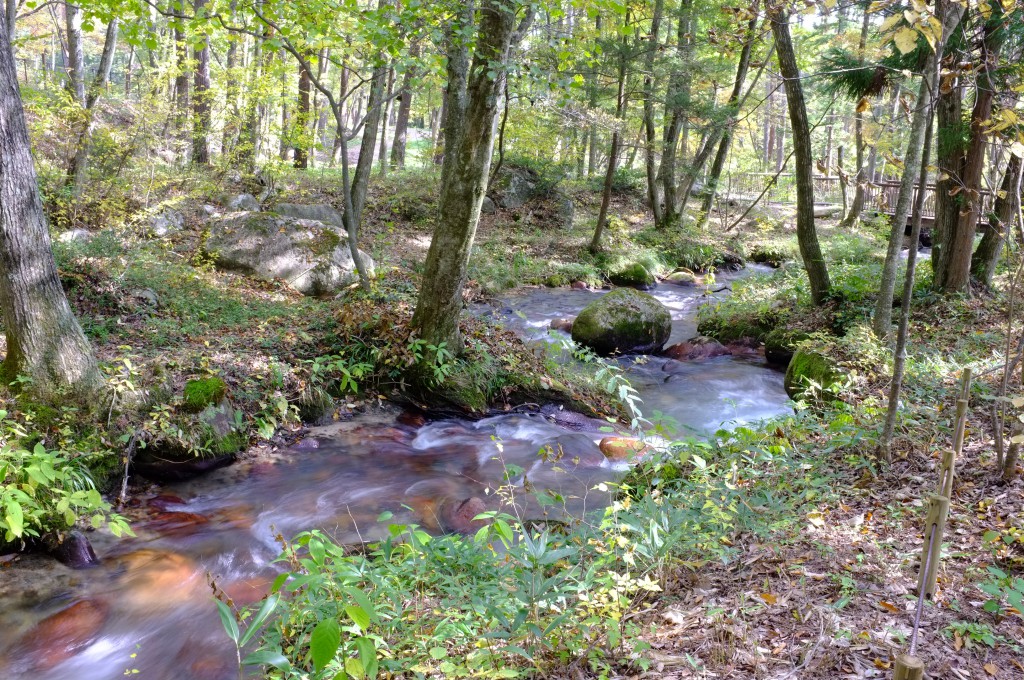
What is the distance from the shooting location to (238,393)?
659cm

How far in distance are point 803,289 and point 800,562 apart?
9070mm

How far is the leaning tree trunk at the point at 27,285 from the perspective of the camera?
4.74 m

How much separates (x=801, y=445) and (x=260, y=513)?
4913 mm

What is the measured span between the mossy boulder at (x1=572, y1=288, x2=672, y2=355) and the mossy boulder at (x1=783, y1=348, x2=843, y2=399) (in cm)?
259

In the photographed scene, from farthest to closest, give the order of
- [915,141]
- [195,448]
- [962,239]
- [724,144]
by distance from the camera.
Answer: [724,144]
[962,239]
[195,448]
[915,141]

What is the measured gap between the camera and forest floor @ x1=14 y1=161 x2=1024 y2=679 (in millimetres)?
2824

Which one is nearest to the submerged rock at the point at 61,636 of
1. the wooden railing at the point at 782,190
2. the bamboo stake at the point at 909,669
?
the bamboo stake at the point at 909,669

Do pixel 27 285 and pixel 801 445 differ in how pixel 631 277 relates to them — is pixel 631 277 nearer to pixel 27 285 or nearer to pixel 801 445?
pixel 801 445

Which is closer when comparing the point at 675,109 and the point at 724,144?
the point at 675,109

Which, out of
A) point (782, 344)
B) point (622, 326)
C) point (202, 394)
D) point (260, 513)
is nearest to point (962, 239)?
point (782, 344)

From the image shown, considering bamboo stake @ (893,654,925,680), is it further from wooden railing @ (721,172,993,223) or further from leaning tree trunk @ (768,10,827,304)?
wooden railing @ (721,172,993,223)

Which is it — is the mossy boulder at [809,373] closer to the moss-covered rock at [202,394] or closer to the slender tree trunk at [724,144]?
the moss-covered rock at [202,394]

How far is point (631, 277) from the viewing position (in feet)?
54.4

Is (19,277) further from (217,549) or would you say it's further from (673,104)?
(673,104)
